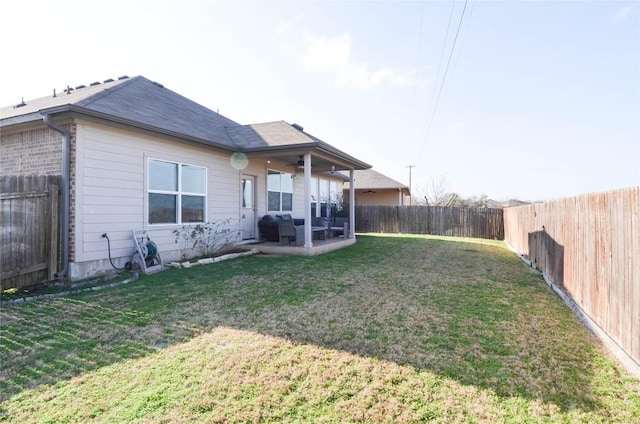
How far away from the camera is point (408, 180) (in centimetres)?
3753

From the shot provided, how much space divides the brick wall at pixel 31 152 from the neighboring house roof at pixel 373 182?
1909 centimetres

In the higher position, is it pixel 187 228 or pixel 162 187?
pixel 162 187

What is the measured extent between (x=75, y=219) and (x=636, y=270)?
26.1 ft

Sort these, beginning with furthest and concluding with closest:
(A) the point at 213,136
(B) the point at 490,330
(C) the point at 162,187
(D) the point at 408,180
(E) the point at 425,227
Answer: (D) the point at 408,180 < (E) the point at 425,227 < (A) the point at 213,136 < (C) the point at 162,187 < (B) the point at 490,330

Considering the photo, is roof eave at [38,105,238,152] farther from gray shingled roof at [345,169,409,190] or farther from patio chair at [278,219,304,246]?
gray shingled roof at [345,169,409,190]

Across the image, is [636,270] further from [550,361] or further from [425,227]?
[425,227]

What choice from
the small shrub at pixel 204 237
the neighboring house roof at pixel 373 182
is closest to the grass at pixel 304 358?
the small shrub at pixel 204 237

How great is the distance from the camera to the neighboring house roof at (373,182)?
23.8m

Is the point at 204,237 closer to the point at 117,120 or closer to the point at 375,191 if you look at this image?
the point at 117,120

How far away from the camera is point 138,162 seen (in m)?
7.12

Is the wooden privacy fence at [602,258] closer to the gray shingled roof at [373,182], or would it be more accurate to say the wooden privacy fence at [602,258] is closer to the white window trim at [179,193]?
the white window trim at [179,193]

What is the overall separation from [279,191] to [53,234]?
7.48 metres

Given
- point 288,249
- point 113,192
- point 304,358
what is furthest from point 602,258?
point 113,192

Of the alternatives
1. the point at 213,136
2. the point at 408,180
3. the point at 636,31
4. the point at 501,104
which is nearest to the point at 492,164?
the point at 408,180
